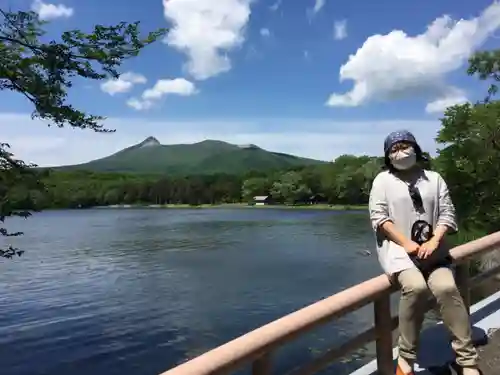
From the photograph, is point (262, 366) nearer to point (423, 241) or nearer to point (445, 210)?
point (423, 241)

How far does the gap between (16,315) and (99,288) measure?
19.3 ft

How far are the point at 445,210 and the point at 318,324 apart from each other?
3.76 feet

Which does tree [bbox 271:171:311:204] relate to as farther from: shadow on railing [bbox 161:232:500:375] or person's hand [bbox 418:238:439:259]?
person's hand [bbox 418:238:439:259]

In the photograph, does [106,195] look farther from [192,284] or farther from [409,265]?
[409,265]

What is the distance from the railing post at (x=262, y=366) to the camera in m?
2.05

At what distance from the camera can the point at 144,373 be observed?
46.0 feet

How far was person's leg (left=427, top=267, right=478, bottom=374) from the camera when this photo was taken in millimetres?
2756

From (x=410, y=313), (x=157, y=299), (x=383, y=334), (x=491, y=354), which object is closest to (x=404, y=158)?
(x=410, y=313)

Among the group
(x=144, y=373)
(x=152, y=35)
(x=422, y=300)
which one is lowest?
(x=144, y=373)

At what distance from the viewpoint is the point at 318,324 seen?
2.25 meters

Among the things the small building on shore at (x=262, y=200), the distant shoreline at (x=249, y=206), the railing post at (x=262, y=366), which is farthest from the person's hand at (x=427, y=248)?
the small building on shore at (x=262, y=200)

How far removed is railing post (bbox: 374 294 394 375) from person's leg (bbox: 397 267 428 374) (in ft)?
0.20

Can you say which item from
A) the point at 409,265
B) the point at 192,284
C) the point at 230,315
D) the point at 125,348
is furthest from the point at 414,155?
the point at 192,284

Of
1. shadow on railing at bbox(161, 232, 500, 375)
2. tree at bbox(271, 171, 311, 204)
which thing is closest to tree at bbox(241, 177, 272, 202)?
tree at bbox(271, 171, 311, 204)
